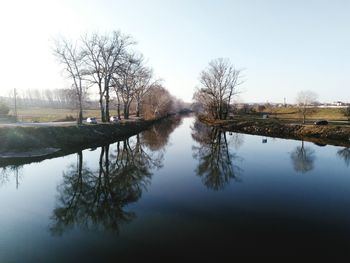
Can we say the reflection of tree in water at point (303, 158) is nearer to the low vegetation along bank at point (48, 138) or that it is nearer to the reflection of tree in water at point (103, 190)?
the reflection of tree in water at point (103, 190)

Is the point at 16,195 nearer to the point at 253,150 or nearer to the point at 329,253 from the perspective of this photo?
the point at 329,253

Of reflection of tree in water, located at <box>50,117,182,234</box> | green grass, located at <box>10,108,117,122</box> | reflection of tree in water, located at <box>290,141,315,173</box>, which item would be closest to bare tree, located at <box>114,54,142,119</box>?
green grass, located at <box>10,108,117,122</box>

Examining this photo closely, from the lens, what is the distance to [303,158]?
89.0ft

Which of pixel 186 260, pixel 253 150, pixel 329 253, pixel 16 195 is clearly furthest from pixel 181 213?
pixel 253 150

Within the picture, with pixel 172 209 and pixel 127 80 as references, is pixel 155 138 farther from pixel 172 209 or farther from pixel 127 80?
pixel 172 209

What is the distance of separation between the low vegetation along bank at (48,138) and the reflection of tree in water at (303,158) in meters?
23.1

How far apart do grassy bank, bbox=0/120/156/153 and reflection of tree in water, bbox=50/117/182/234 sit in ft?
14.2

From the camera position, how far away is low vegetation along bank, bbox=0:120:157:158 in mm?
26734

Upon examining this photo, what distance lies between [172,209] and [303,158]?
18587mm

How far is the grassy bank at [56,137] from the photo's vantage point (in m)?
27.2

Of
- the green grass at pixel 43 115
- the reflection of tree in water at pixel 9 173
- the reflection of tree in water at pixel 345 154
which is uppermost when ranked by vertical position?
the green grass at pixel 43 115

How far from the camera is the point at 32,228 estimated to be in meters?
11.4

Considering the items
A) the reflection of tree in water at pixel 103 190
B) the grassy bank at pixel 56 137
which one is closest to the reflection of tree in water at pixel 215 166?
the reflection of tree in water at pixel 103 190

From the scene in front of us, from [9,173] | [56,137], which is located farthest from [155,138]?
[9,173]
